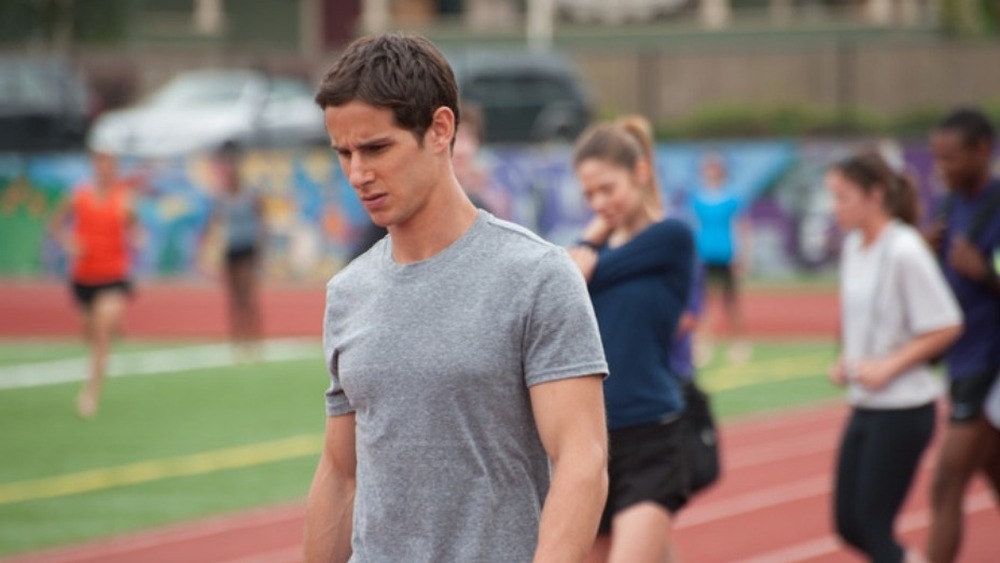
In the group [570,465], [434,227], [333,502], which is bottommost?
[333,502]

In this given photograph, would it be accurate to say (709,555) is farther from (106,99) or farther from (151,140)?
(106,99)

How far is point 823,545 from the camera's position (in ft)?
33.4

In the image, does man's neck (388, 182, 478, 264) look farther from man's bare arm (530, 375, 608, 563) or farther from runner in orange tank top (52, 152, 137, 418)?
runner in orange tank top (52, 152, 137, 418)

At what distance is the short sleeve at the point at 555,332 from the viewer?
3.49m

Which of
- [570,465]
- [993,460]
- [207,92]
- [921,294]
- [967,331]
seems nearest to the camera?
[570,465]

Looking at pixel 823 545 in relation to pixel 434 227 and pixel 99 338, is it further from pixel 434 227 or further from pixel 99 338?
pixel 99 338

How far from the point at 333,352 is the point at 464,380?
376 mm

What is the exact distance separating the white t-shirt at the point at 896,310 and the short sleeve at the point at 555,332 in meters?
3.98

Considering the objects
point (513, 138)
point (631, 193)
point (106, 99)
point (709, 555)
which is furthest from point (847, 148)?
point (631, 193)

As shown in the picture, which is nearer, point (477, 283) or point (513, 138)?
point (477, 283)

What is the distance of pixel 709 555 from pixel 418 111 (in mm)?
6773

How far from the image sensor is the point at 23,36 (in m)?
43.5

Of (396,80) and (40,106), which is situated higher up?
(396,80)

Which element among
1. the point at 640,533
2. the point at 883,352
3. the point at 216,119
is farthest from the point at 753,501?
the point at 216,119
